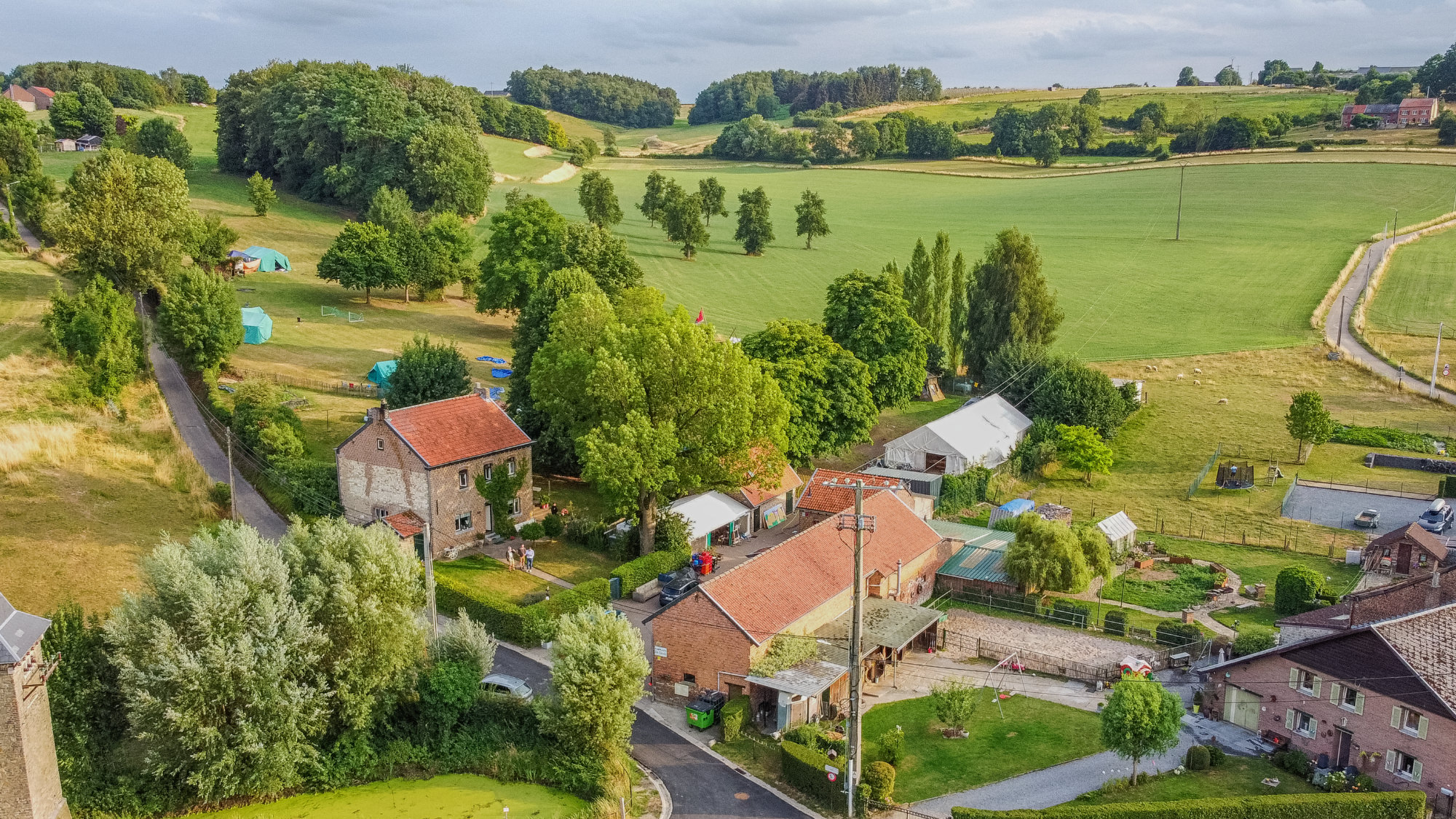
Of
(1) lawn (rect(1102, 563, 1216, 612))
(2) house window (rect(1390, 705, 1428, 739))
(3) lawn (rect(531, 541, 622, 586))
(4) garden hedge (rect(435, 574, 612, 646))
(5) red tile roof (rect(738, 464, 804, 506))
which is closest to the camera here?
(2) house window (rect(1390, 705, 1428, 739))

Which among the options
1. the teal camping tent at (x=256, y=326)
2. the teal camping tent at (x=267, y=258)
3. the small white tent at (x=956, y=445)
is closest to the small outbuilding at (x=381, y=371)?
the teal camping tent at (x=256, y=326)

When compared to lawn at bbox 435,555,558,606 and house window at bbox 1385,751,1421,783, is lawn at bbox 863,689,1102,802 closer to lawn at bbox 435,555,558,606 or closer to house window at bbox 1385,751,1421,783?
house window at bbox 1385,751,1421,783

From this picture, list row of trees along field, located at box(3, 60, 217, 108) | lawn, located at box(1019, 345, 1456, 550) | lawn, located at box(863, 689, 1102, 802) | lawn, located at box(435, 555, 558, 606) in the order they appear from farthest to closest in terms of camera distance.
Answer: row of trees along field, located at box(3, 60, 217, 108) → lawn, located at box(1019, 345, 1456, 550) → lawn, located at box(435, 555, 558, 606) → lawn, located at box(863, 689, 1102, 802)

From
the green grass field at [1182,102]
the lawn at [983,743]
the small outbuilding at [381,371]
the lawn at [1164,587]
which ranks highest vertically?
the green grass field at [1182,102]

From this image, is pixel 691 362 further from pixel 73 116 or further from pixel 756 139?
pixel 756 139

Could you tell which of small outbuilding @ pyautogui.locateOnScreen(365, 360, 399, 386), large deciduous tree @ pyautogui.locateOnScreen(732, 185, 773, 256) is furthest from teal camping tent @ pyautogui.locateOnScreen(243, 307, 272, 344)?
large deciduous tree @ pyautogui.locateOnScreen(732, 185, 773, 256)

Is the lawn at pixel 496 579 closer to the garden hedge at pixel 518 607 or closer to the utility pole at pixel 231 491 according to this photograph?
the garden hedge at pixel 518 607
